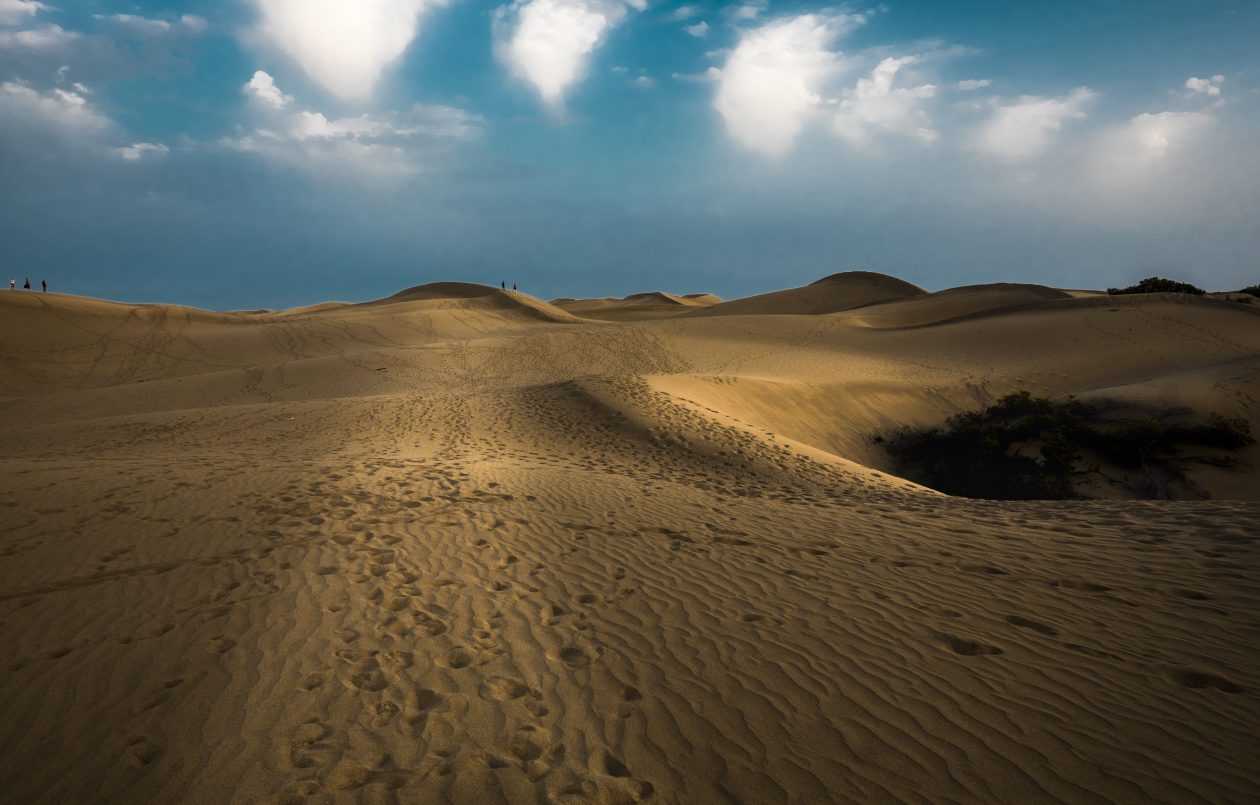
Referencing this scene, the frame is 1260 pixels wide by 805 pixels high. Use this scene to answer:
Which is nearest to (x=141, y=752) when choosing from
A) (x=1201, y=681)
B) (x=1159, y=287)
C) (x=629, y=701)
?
(x=629, y=701)

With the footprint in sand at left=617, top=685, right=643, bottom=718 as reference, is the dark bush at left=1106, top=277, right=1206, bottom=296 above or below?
above

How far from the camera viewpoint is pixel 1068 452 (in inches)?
602

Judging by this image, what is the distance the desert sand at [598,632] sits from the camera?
127 inches

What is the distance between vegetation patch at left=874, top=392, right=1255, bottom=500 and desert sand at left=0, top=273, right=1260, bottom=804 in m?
5.96

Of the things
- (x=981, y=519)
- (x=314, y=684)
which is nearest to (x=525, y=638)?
(x=314, y=684)

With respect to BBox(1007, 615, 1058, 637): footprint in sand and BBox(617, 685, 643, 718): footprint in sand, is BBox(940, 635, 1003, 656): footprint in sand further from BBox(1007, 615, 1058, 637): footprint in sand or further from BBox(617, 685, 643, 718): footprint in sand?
BBox(617, 685, 643, 718): footprint in sand

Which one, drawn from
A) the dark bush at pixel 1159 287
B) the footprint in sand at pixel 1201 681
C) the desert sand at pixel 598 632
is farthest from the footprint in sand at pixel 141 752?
the dark bush at pixel 1159 287

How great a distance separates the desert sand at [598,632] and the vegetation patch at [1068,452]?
5.96 metres

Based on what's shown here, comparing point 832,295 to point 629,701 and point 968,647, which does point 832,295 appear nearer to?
point 968,647

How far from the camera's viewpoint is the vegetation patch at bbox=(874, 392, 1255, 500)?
14.6 m

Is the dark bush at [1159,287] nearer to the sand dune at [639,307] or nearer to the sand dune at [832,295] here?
the sand dune at [832,295]

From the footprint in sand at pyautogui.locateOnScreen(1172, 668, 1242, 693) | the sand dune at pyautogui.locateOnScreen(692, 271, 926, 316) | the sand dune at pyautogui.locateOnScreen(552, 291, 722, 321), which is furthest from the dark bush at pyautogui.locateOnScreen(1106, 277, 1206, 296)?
the footprint in sand at pyautogui.locateOnScreen(1172, 668, 1242, 693)

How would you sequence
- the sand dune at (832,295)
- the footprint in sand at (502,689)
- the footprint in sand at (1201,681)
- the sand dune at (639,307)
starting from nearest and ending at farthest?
the footprint in sand at (1201,681)
the footprint in sand at (502,689)
the sand dune at (832,295)
the sand dune at (639,307)

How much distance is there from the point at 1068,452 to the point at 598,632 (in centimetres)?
1535
